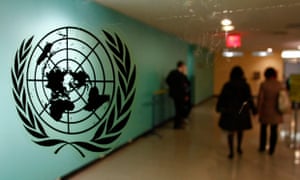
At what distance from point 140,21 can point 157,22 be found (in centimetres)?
40

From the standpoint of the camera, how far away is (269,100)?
3748mm

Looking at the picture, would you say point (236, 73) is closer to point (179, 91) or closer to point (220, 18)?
point (220, 18)

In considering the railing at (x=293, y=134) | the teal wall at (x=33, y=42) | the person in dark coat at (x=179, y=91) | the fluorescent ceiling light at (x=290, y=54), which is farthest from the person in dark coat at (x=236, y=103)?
the person in dark coat at (x=179, y=91)

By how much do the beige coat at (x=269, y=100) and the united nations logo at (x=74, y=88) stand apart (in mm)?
2683

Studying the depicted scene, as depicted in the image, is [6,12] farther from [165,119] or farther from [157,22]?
[165,119]

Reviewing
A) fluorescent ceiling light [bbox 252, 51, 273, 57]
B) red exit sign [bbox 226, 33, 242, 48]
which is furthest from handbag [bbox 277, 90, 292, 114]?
red exit sign [bbox 226, 33, 242, 48]

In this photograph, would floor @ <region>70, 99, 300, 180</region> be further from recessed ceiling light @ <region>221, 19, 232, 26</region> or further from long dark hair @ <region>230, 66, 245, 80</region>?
recessed ceiling light @ <region>221, 19, 232, 26</region>

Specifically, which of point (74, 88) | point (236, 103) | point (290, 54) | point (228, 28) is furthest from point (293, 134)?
point (74, 88)

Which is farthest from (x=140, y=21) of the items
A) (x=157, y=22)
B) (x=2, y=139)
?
(x=2, y=139)

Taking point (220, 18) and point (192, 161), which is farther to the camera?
point (192, 161)

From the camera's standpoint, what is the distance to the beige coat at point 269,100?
12.1 ft

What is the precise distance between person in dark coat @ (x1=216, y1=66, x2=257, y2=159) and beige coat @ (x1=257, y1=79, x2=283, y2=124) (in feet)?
1.18

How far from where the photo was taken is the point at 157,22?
3.25 m

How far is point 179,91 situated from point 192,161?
2.07 m
